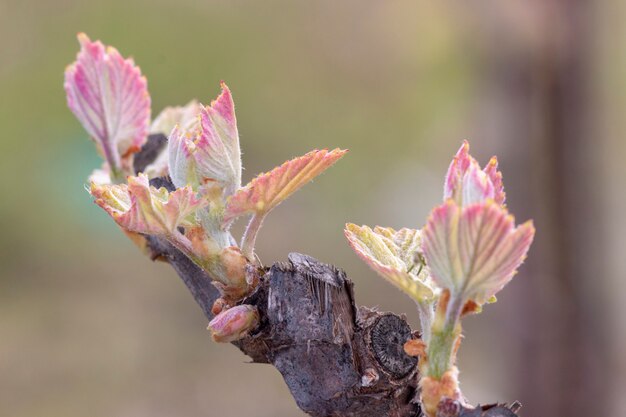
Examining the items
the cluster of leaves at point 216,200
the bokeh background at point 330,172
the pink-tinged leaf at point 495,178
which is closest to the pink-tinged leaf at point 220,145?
the cluster of leaves at point 216,200

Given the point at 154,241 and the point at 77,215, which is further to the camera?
the point at 77,215

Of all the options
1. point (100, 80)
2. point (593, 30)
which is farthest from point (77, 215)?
point (100, 80)

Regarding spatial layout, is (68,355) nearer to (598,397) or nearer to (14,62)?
(14,62)

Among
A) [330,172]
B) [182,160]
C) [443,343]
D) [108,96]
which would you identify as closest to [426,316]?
[443,343]

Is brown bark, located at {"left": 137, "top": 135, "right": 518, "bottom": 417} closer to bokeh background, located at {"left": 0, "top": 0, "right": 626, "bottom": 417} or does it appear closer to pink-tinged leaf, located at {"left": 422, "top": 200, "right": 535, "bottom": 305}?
pink-tinged leaf, located at {"left": 422, "top": 200, "right": 535, "bottom": 305}

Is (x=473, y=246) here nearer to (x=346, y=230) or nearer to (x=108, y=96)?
(x=346, y=230)

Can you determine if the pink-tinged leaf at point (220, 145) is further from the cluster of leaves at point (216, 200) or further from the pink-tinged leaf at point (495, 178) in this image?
the pink-tinged leaf at point (495, 178)

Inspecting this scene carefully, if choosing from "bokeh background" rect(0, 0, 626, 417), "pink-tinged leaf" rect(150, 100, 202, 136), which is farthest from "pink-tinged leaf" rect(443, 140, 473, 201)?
"bokeh background" rect(0, 0, 626, 417)
